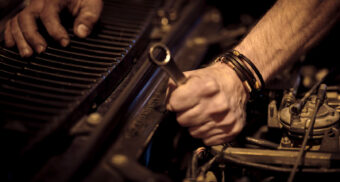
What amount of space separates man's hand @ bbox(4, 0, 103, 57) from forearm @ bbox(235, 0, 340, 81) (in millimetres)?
605

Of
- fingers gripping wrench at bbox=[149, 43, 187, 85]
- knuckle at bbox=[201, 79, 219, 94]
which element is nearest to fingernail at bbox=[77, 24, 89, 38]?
fingers gripping wrench at bbox=[149, 43, 187, 85]

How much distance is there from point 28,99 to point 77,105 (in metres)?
0.16

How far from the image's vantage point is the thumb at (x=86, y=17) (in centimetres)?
114

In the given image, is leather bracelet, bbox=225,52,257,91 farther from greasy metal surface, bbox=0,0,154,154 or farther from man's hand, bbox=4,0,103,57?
man's hand, bbox=4,0,103,57

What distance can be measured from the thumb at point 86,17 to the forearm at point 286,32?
23.0 inches

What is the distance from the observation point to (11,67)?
1019mm

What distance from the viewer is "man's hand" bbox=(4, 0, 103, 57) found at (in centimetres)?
106

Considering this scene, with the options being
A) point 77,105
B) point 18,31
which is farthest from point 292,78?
point 18,31

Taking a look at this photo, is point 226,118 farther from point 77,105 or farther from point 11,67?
point 11,67

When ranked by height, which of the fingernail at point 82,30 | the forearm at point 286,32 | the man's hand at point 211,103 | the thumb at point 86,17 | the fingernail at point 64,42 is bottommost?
the man's hand at point 211,103

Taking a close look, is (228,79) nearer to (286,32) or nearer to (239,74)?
(239,74)

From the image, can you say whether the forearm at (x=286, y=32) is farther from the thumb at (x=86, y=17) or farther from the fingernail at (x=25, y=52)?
A: the fingernail at (x=25, y=52)

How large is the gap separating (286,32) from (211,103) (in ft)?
1.23

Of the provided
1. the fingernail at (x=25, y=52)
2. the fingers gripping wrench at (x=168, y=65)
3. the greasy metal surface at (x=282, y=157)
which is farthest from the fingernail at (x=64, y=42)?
the greasy metal surface at (x=282, y=157)
